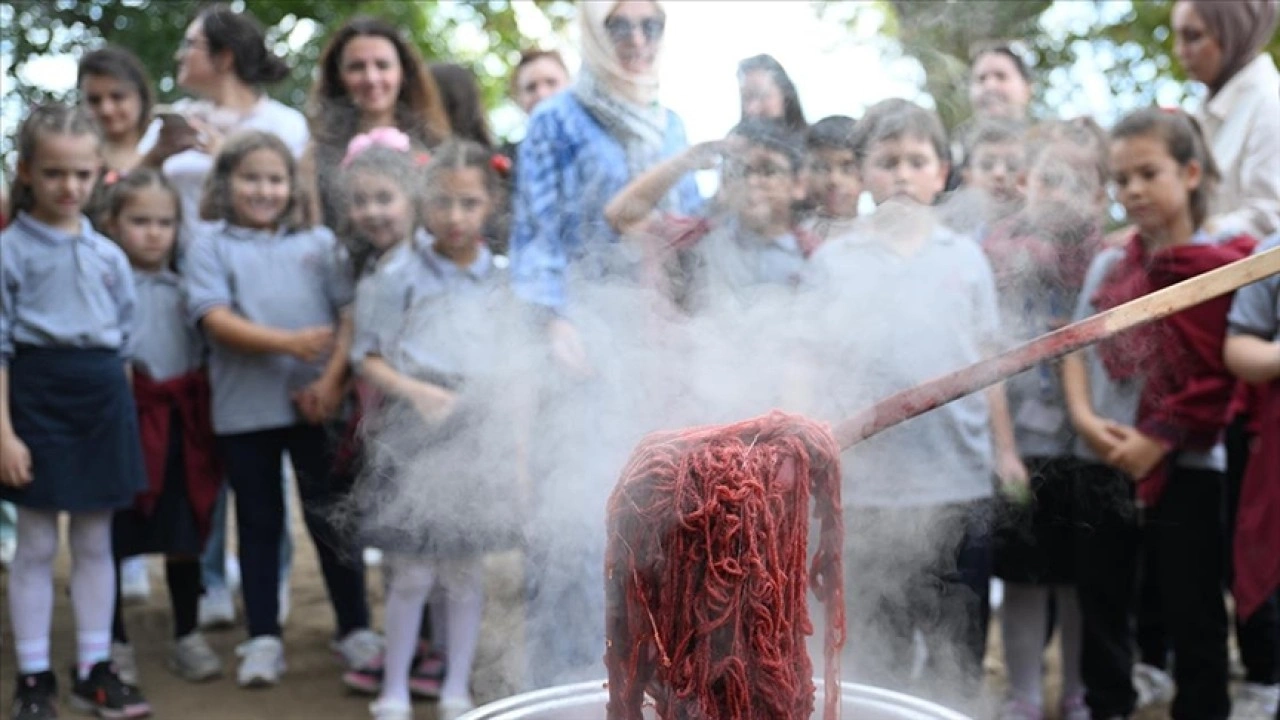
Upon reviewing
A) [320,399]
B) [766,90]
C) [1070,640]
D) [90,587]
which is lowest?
[1070,640]

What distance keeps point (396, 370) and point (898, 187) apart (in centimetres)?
156

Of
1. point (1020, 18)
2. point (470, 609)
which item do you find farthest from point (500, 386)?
point (1020, 18)

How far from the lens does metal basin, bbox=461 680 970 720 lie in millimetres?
2064

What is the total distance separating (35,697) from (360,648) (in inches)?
39.3

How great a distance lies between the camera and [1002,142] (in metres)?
3.79

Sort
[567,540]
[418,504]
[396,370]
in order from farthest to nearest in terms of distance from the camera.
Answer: [396,370] → [418,504] → [567,540]

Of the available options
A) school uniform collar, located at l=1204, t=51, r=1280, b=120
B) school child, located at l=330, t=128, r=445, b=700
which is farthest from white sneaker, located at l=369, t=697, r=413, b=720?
school uniform collar, located at l=1204, t=51, r=1280, b=120

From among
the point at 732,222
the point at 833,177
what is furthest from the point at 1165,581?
the point at 732,222

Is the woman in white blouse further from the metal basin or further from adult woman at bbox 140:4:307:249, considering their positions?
adult woman at bbox 140:4:307:249

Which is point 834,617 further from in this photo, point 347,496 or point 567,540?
point 347,496

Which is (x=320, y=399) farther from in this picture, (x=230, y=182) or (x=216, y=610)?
(x=216, y=610)

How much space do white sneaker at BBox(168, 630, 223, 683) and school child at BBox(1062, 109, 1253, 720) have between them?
Answer: 9.16ft

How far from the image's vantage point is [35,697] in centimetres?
368

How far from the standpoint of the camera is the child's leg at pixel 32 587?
12.2ft
